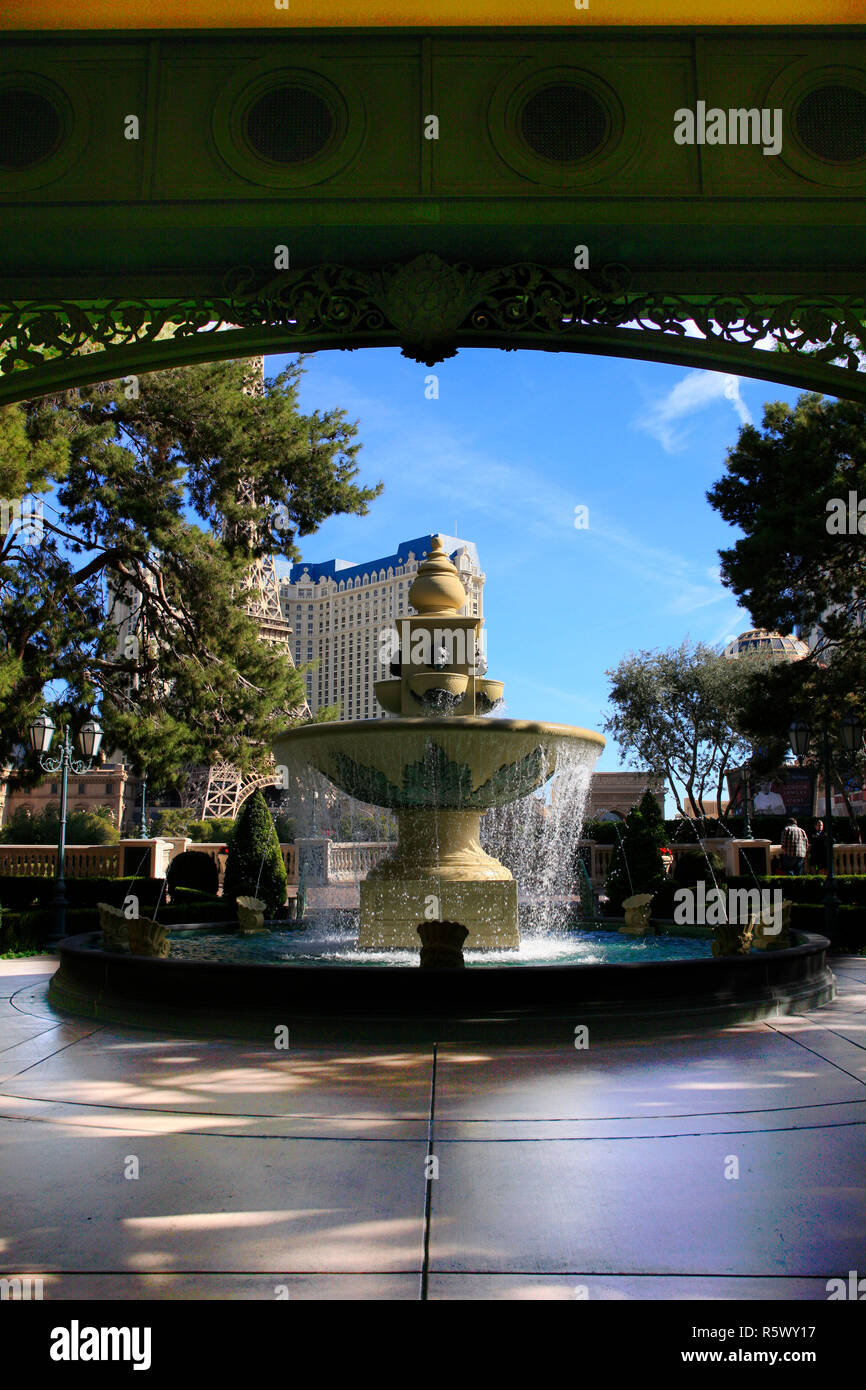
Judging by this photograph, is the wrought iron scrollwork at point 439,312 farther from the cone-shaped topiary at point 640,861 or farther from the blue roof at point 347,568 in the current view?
the blue roof at point 347,568

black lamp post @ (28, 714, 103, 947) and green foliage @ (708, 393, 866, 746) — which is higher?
green foliage @ (708, 393, 866, 746)

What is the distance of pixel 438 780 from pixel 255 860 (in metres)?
9.24

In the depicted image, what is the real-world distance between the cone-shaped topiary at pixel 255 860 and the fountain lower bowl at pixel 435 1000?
36.9ft

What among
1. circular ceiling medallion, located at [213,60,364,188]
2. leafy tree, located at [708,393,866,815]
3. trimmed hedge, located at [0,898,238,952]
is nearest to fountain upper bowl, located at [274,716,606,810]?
trimmed hedge, located at [0,898,238,952]

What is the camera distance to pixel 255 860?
19141 millimetres

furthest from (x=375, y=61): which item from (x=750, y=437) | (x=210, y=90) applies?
(x=750, y=437)

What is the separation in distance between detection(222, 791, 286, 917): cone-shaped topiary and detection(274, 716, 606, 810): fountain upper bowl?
7.85 m

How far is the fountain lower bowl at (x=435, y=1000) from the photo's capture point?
6805 mm

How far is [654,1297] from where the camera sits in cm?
277

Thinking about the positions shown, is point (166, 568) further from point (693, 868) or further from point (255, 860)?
point (693, 868)

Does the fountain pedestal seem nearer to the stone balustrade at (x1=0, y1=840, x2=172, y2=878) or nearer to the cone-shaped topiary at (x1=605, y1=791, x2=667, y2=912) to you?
the cone-shaped topiary at (x1=605, y1=791, x2=667, y2=912)

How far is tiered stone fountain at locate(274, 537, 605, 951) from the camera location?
10414 mm

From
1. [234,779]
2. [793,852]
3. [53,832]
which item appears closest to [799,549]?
[793,852]

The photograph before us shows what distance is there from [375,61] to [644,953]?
886 centimetres
